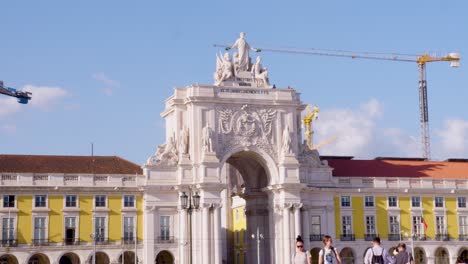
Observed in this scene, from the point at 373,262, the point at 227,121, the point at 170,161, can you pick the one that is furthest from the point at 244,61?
the point at 373,262

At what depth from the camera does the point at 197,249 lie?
264 feet

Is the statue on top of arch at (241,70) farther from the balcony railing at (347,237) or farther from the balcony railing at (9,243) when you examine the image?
the balcony railing at (9,243)

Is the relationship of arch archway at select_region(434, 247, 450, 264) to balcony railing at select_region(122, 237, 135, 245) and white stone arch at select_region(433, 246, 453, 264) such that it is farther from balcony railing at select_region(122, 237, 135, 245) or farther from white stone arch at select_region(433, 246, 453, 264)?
balcony railing at select_region(122, 237, 135, 245)

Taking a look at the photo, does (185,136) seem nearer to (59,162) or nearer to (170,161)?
A: (170,161)

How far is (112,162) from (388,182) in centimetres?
2891

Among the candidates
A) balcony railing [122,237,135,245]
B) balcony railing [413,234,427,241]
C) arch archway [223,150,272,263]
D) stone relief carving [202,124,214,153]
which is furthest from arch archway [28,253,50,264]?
balcony railing [413,234,427,241]

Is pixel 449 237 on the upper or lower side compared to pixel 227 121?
lower

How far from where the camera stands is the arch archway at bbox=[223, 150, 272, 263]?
86.9 m

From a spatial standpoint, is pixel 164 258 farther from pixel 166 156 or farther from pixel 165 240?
pixel 166 156

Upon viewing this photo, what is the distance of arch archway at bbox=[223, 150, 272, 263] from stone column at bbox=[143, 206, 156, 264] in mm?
10466

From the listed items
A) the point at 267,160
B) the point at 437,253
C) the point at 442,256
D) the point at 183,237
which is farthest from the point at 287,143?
the point at 442,256

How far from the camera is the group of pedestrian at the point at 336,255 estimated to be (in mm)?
27125

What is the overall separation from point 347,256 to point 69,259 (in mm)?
28498

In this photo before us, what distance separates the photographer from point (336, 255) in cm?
2767
